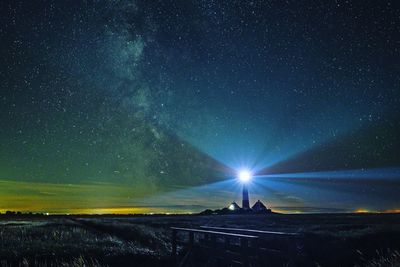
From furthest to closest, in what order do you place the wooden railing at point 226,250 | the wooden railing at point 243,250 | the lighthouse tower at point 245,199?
the lighthouse tower at point 245,199 < the wooden railing at point 226,250 < the wooden railing at point 243,250

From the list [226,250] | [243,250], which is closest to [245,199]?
[226,250]

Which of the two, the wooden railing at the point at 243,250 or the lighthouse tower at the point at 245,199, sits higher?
the lighthouse tower at the point at 245,199

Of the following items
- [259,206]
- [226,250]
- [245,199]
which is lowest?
[226,250]

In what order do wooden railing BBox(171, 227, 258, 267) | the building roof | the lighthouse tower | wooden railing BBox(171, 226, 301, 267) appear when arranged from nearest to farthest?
1. wooden railing BBox(171, 226, 301, 267)
2. wooden railing BBox(171, 227, 258, 267)
3. the lighthouse tower
4. the building roof

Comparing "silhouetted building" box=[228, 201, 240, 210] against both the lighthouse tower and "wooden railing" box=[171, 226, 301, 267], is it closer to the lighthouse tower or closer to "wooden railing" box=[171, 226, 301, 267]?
the lighthouse tower

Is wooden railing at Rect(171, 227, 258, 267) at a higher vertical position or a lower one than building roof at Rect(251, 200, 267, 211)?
lower

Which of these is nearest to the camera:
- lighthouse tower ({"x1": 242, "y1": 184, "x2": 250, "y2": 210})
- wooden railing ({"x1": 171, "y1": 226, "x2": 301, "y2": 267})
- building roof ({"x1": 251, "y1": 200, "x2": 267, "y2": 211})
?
wooden railing ({"x1": 171, "y1": 226, "x2": 301, "y2": 267})

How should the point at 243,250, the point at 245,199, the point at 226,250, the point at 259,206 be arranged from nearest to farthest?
1. the point at 243,250
2. the point at 226,250
3. the point at 245,199
4. the point at 259,206

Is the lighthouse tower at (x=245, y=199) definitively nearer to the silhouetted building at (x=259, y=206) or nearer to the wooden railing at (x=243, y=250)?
the silhouetted building at (x=259, y=206)

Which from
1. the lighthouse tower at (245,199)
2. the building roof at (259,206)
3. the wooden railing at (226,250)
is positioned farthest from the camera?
the building roof at (259,206)

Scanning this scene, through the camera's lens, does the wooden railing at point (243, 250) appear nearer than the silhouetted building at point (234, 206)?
Yes

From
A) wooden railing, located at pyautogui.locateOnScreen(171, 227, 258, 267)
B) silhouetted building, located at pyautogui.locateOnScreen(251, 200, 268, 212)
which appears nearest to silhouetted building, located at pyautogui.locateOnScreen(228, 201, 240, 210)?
silhouetted building, located at pyautogui.locateOnScreen(251, 200, 268, 212)

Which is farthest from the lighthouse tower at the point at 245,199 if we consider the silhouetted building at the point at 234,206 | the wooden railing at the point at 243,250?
the wooden railing at the point at 243,250

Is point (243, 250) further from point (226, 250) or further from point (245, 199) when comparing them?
point (245, 199)
